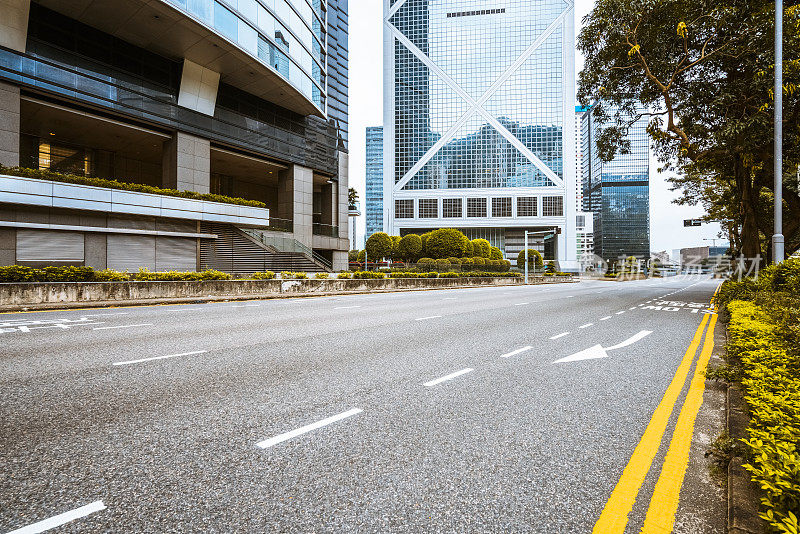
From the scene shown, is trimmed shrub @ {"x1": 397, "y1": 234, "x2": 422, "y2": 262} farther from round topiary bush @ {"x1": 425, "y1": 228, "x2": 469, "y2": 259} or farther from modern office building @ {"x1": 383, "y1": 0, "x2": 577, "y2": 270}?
modern office building @ {"x1": 383, "y1": 0, "x2": 577, "y2": 270}

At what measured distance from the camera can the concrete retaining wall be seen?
40.5ft

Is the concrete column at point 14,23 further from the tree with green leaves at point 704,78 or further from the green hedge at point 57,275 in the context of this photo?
the tree with green leaves at point 704,78

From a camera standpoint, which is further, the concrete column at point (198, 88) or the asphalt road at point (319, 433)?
the concrete column at point (198, 88)

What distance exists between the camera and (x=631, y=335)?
8.90m

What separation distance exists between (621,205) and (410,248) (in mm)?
126128

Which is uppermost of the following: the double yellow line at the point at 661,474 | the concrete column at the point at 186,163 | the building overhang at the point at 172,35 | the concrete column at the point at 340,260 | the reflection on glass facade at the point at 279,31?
the reflection on glass facade at the point at 279,31

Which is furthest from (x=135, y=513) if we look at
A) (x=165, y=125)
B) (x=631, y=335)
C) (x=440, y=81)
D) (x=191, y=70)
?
(x=440, y=81)

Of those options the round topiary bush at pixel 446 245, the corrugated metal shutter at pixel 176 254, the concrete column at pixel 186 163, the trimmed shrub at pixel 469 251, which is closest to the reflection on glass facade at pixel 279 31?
the concrete column at pixel 186 163

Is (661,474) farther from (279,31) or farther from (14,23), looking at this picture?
(279,31)

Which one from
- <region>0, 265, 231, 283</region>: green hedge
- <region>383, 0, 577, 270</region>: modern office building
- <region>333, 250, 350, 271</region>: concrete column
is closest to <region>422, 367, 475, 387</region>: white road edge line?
<region>0, 265, 231, 283</region>: green hedge

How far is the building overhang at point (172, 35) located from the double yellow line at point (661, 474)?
29.3m

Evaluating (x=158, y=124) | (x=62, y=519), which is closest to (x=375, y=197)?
(x=158, y=124)

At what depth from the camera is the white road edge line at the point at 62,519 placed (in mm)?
2119

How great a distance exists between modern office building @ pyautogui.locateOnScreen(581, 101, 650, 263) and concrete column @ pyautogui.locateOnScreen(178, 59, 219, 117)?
143 m
